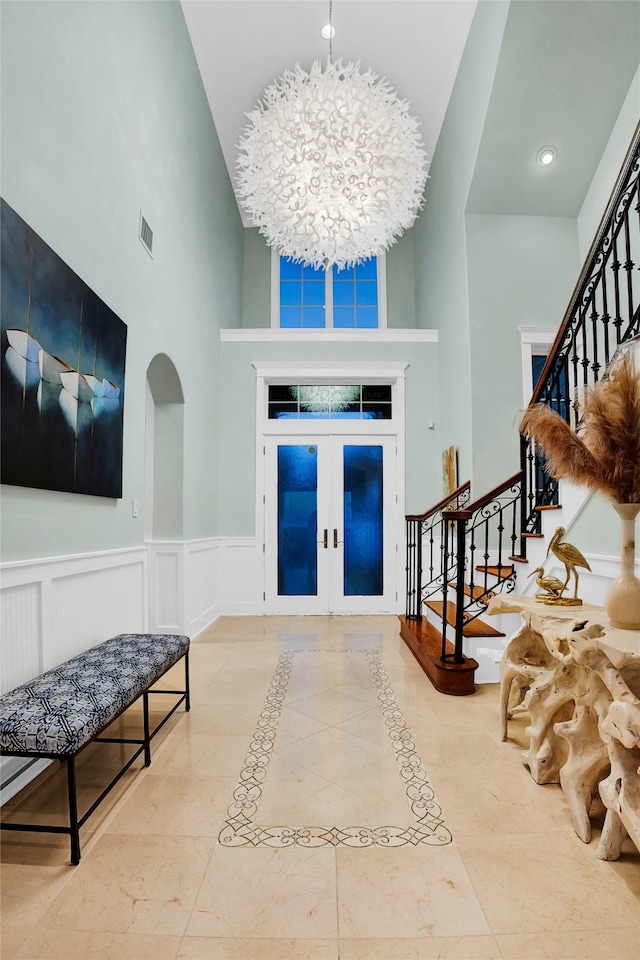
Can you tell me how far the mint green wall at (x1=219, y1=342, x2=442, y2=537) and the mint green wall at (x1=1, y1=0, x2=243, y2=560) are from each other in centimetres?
28

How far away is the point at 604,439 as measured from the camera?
2082 millimetres

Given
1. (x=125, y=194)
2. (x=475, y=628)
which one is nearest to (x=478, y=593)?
(x=475, y=628)

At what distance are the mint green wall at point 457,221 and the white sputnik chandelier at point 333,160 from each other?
1.34 metres

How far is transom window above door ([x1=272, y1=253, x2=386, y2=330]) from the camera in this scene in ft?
24.8

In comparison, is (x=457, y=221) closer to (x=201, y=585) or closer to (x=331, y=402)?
(x=331, y=402)

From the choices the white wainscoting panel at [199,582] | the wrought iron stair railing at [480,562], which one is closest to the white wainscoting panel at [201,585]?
the white wainscoting panel at [199,582]

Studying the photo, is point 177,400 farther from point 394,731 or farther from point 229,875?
point 229,875

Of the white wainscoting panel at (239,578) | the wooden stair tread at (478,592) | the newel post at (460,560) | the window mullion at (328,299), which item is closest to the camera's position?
the newel post at (460,560)

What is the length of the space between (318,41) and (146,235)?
11.2ft

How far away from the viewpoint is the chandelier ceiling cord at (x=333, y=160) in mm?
3781

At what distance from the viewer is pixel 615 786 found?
171 cm

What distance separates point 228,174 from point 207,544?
16.4ft

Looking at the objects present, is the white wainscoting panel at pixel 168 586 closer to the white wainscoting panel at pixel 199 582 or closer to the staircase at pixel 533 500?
the white wainscoting panel at pixel 199 582

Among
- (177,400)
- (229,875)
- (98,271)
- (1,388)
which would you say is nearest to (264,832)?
(229,875)
